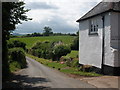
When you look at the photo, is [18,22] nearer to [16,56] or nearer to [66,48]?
[16,56]

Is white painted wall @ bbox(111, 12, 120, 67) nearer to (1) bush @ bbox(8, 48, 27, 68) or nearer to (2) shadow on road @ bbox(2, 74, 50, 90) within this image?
(2) shadow on road @ bbox(2, 74, 50, 90)

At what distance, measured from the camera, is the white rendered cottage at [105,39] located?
15.6 meters

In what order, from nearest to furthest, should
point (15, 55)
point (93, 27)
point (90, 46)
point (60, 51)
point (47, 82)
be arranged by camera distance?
point (47, 82) < point (93, 27) < point (90, 46) < point (15, 55) < point (60, 51)

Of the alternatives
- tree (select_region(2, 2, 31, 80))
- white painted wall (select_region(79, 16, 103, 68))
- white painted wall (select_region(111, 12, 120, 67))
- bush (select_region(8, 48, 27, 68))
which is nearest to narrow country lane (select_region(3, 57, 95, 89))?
tree (select_region(2, 2, 31, 80))

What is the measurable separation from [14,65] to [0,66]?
937cm

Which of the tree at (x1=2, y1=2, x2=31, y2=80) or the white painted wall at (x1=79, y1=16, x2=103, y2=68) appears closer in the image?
the tree at (x1=2, y1=2, x2=31, y2=80)

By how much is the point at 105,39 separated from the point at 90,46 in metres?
3.03

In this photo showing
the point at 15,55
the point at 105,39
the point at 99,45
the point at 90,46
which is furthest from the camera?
the point at 15,55

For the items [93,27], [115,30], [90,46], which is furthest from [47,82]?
[93,27]

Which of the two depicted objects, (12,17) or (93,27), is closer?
(12,17)

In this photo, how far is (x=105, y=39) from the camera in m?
16.5

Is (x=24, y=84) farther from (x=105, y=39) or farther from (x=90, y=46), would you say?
(x=90, y=46)

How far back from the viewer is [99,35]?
17.6 m

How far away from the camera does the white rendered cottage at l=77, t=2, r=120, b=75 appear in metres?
15.6
